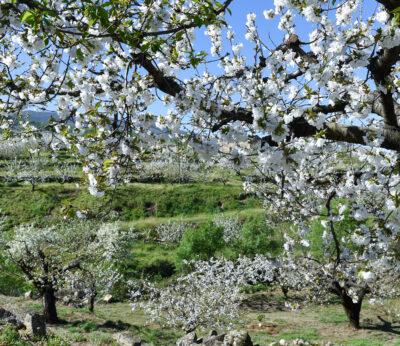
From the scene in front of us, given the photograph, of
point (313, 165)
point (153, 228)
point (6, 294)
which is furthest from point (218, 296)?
point (153, 228)

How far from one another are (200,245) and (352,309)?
10.0 meters

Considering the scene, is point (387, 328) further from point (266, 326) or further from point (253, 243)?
point (253, 243)

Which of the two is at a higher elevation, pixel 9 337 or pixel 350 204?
pixel 350 204

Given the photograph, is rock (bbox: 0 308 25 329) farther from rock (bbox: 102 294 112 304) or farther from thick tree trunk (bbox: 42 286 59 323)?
rock (bbox: 102 294 112 304)

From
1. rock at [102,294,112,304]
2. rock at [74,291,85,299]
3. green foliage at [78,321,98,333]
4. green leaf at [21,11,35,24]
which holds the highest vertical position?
green leaf at [21,11,35,24]

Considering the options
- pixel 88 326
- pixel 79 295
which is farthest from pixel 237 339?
pixel 79 295

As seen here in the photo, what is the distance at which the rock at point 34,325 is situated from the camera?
8.88 metres

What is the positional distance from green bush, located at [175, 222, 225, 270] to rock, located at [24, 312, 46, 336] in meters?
10.7

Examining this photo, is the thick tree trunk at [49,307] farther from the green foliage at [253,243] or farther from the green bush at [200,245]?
the green foliage at [253,243]

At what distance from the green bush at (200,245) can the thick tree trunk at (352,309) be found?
921cm

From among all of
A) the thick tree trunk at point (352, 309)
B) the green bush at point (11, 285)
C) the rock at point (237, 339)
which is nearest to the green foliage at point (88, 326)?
the rock at point (237, 339)

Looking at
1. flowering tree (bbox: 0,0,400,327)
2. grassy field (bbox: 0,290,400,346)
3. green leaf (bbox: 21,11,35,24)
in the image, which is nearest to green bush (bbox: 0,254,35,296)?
grassy field (bbox: 0,290,400,346)

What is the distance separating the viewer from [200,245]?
19.8m

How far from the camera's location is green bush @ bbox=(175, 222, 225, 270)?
19.4 metres
